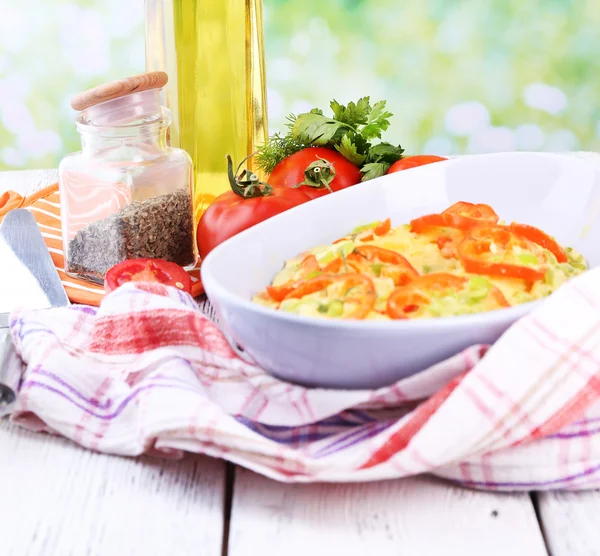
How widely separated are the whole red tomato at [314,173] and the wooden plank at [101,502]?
919 millimetres

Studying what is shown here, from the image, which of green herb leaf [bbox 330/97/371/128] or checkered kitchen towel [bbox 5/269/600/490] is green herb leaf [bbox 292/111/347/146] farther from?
checkered kitchen towel [bbox 5/269/600/490]

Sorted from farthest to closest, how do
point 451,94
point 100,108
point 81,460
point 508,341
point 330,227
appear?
1. point 451,94
2. point 100,108
3. point 330,227
4. point 81,460
5. point 508,341

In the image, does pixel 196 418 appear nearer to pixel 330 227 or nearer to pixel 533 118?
pixel 330 227

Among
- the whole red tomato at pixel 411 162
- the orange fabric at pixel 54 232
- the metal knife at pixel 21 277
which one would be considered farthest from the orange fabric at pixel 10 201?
the whole red tomato at pixel 411 162

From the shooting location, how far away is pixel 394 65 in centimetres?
340

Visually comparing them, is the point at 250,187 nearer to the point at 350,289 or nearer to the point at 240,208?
the point at 240,208

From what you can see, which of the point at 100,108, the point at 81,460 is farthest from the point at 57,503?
the point at 100,108

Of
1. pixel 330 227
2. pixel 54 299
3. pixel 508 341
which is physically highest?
pixel 508 341

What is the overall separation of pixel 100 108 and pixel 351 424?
83 cm

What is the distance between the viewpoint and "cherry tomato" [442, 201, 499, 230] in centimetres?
142

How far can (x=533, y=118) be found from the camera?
352 cm

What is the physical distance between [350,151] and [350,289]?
0.86 m

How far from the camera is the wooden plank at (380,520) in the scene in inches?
40.0

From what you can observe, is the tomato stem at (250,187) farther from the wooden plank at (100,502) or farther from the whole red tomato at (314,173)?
the wooden plank at (100,502)
